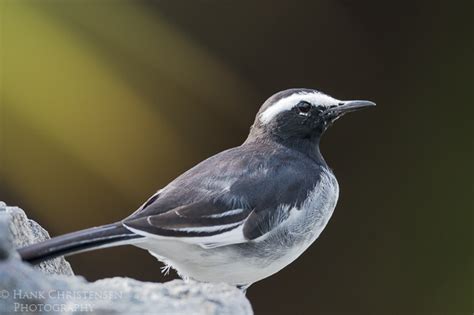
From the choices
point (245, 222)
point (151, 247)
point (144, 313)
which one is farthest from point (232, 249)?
point (144, 313)

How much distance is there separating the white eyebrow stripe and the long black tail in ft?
3.73

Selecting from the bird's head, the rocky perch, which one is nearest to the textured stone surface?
the rocky perch

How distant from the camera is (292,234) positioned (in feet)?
9.68

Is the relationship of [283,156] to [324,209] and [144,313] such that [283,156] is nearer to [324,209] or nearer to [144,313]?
[324,209]

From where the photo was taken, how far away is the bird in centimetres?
265

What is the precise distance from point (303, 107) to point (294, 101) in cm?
5

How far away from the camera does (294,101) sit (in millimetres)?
3432

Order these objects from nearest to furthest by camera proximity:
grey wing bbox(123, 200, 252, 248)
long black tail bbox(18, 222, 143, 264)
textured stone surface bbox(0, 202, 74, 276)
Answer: long black tail bbox(18, 222, 143, 264) → textured stone surface bbox(0, 202, 74, 276) → grey wing bbox(123, 200, 252, 248)

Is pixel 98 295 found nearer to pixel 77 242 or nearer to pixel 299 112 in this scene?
pixel 77 242

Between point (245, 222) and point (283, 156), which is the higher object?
point (283, 156)

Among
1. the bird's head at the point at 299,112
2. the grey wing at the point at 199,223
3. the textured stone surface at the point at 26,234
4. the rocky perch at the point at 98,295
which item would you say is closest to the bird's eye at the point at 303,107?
the bird's head at the point at 299,112

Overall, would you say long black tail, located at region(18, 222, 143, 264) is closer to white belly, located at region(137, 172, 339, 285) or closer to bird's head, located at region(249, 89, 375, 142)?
white belly, located at region(137, 172, 339, 285)

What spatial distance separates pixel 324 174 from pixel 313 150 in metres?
0.17

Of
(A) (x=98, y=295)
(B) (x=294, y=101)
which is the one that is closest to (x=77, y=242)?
(A) (x=98, y=295)
